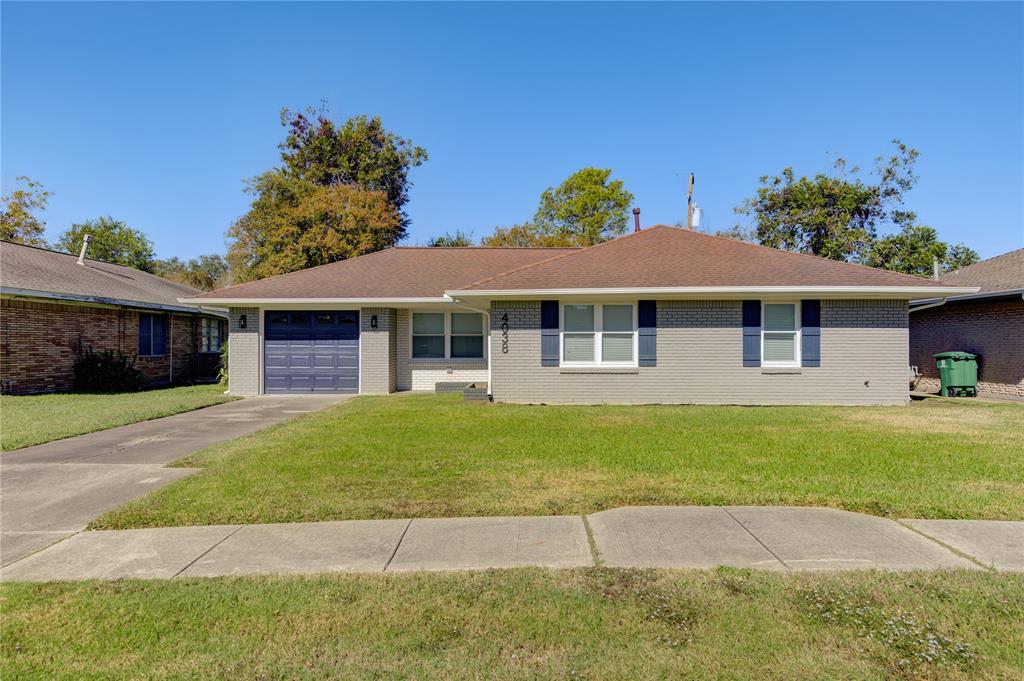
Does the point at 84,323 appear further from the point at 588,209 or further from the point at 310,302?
the point at 588,209

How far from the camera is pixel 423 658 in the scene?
281 cm

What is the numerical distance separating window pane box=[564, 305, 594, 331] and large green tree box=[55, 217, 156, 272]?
4337 cm

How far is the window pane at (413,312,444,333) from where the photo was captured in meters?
16.4

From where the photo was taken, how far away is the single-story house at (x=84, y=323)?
14664 millimetres

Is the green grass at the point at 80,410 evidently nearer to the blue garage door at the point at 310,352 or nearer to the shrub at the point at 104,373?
the shrub at the point at 104,373

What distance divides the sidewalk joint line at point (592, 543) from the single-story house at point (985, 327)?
12718 mm

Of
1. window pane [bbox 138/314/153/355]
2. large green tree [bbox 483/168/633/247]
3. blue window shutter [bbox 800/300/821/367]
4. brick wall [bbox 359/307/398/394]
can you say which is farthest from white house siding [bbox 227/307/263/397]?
A: large green tree [bbox 483/168/633/247]

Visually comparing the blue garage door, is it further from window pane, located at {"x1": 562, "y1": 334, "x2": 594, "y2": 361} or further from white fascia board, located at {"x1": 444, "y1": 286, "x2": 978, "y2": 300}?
window pane, located at {"x1": 562, "y1": 334, "x2": 594, "y2": 361}

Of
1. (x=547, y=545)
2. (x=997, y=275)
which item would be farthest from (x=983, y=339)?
(x=547, y=545)

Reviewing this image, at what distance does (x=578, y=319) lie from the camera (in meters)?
13.1

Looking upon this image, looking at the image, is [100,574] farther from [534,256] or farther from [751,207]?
[751,207]

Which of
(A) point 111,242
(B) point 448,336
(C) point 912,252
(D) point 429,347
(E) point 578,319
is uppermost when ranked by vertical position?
(A) point 111,242

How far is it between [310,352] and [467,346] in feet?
14.5

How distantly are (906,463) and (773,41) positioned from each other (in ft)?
43.6
